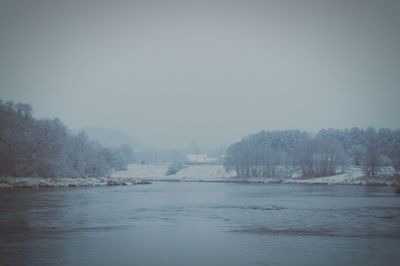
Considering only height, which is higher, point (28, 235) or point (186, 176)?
point (186, 176)

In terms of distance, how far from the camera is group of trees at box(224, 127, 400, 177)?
4237 inches

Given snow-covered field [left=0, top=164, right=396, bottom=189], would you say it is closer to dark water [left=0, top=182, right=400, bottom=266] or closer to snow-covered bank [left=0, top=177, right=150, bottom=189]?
snow-covered bank [left=0, top=177, right=150, bottom=189]

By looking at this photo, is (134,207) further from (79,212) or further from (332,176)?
(332,176)

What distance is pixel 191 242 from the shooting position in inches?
838

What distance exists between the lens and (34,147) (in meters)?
83.6

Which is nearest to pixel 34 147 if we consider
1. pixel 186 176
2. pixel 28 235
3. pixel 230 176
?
pixel 186 176

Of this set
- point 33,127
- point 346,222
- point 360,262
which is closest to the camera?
point 360,262

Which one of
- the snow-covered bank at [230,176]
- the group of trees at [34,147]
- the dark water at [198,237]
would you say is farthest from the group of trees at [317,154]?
the dark water at [198,237]

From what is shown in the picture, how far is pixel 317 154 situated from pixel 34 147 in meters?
68.7

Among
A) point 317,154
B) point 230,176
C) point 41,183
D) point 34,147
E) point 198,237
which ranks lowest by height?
point 198,237

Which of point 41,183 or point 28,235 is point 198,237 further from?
point 41,183

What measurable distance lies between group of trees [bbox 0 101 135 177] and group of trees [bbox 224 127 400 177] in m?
47.5

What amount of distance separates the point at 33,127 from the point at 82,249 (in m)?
73.4

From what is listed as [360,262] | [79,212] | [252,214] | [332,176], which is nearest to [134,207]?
[79,212]
